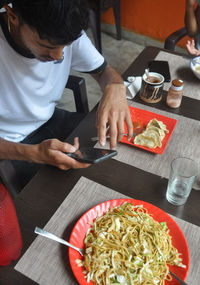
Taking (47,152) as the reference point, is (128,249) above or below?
below

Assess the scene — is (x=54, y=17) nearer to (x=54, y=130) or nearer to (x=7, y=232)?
(x=7, y=232)

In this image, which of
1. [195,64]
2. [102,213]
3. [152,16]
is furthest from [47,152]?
[152,16]

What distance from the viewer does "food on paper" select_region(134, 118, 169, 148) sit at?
1.04 meters

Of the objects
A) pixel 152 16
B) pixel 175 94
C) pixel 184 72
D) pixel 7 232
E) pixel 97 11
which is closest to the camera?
pixel 7 232

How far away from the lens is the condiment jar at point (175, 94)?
116 centimetres

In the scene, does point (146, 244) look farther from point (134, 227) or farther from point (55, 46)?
point (55, 46)

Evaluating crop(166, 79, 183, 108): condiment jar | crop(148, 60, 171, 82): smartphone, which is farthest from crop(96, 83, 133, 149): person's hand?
crop(148, 60, 171, 82): smartphone

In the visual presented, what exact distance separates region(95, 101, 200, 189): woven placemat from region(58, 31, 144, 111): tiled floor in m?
1.70

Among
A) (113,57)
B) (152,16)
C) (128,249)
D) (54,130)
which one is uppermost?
(128,249)

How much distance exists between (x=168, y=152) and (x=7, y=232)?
648 mm

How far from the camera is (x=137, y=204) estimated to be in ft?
2.79

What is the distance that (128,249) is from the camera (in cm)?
77

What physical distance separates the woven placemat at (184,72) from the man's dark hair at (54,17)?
2.32 feet

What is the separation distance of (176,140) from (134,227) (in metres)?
0.44
